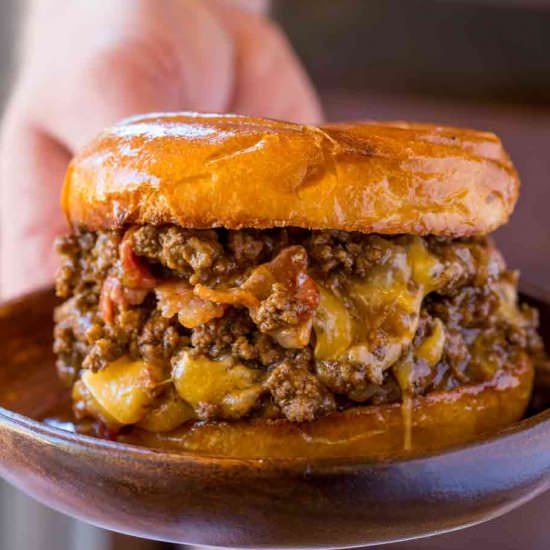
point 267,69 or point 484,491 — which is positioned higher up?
point 267,69

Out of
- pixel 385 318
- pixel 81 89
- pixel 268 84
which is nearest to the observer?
pixel 385 318

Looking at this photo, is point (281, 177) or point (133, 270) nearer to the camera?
point (281, 177)

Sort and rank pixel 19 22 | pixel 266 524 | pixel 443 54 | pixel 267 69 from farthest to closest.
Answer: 1. pixel 443 54
2. pixel 19 22
3. pixel 267 69
4. pixel 266 524

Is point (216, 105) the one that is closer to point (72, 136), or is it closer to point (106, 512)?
point (72, 136)

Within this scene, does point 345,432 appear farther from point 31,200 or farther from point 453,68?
point 453,68

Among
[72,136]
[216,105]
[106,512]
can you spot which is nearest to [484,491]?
[106,512]

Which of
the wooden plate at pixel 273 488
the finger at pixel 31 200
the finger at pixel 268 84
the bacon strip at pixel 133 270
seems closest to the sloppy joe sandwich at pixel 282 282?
the bacon strip at pixel 133 270

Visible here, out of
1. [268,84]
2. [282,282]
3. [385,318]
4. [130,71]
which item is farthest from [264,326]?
[268,84]

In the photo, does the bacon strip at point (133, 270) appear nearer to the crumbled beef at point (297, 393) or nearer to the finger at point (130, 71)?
the crumbled beef at point (297, 393)
